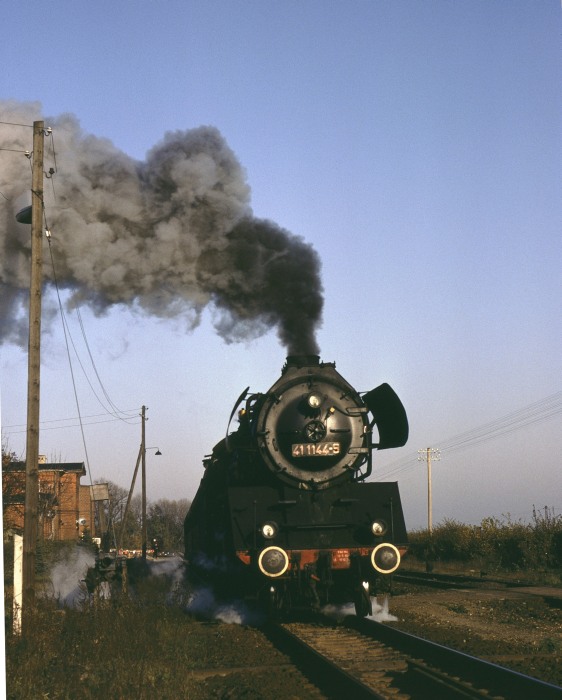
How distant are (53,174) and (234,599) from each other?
317 inches

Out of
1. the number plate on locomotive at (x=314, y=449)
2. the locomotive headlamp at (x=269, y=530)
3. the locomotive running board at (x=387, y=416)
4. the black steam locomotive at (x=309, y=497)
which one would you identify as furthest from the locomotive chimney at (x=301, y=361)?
the locomotive headlamp at (x=269, y=530)

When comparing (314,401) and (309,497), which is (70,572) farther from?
(314,401)

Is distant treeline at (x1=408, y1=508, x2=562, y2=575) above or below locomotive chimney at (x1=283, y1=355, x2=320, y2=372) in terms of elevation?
below

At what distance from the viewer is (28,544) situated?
425 inches

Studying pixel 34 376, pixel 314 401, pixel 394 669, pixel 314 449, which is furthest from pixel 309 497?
pixel 34 376

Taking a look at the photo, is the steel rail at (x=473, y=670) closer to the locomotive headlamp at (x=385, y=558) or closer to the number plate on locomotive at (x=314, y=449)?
the locomotive headlamp at (x=385, y=558)

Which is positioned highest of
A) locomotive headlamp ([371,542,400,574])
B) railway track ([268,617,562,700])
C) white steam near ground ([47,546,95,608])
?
locomotive headlamp ([371,542,400,574])

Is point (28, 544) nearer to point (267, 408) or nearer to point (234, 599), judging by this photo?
point (234, 599)

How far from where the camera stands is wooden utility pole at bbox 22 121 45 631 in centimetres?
1070

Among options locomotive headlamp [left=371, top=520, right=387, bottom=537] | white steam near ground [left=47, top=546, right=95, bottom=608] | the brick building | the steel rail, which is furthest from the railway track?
the brick building

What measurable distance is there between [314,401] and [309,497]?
1.22 metres

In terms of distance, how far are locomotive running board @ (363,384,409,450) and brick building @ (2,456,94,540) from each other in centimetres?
2688

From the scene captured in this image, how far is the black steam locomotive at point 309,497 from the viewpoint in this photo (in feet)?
30.2

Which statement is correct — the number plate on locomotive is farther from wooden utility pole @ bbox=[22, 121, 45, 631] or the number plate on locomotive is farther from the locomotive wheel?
wooden utility pole @ bbox=[22, 121, 45, 631]
